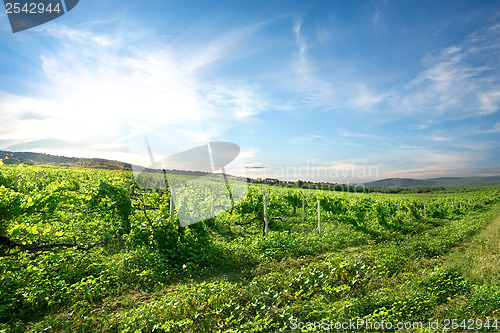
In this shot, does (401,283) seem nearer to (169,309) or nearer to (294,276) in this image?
(294,276)

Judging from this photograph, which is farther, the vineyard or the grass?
the vineyard

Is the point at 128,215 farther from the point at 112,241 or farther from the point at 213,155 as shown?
the point at 213,155

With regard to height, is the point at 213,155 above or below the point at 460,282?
above

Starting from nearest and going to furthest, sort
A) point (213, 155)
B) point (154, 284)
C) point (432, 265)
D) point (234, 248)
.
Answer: point (154, 284)
point (432, 265)
point (234, 248)
point (213, 155)

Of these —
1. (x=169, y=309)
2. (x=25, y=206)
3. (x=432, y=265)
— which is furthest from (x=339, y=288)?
(x=25, y=206)

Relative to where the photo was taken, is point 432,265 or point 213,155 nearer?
point 432,265

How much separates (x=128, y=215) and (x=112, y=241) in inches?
44.9

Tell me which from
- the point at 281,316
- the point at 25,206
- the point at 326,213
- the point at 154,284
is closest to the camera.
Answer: the point at 281,316

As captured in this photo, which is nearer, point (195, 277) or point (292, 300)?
point (292, 300)

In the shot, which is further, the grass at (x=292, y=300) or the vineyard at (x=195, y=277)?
the vineyard at (x=195, y=277)

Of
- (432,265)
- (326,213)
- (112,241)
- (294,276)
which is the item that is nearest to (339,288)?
(294,276)

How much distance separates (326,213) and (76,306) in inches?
531

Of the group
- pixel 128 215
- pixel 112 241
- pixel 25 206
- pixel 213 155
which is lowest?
pixel 112 241

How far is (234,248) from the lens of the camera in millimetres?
8914
